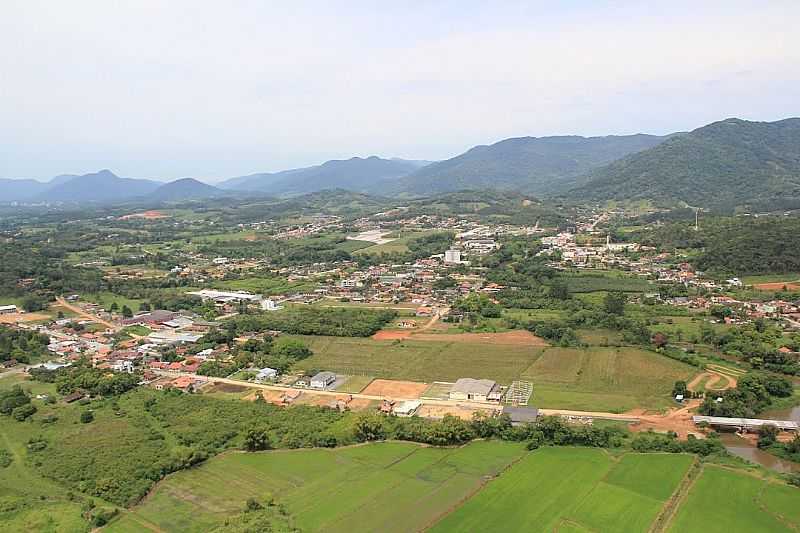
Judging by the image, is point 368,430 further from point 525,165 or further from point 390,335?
point 525,165

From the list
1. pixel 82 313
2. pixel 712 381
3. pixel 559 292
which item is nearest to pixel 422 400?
pixel 712 381

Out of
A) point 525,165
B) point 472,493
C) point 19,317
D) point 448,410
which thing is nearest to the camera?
point 472,493

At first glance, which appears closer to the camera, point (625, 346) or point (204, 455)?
point (204, 455)

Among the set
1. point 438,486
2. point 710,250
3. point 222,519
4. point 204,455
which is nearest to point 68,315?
point 204,455

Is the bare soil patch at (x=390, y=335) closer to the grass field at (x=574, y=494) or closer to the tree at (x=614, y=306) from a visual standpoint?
the tree at (x=614, y=306)

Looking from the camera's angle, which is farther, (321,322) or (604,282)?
(604,282)

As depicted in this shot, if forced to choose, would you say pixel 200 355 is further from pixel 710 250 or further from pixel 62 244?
pixel 62 244
